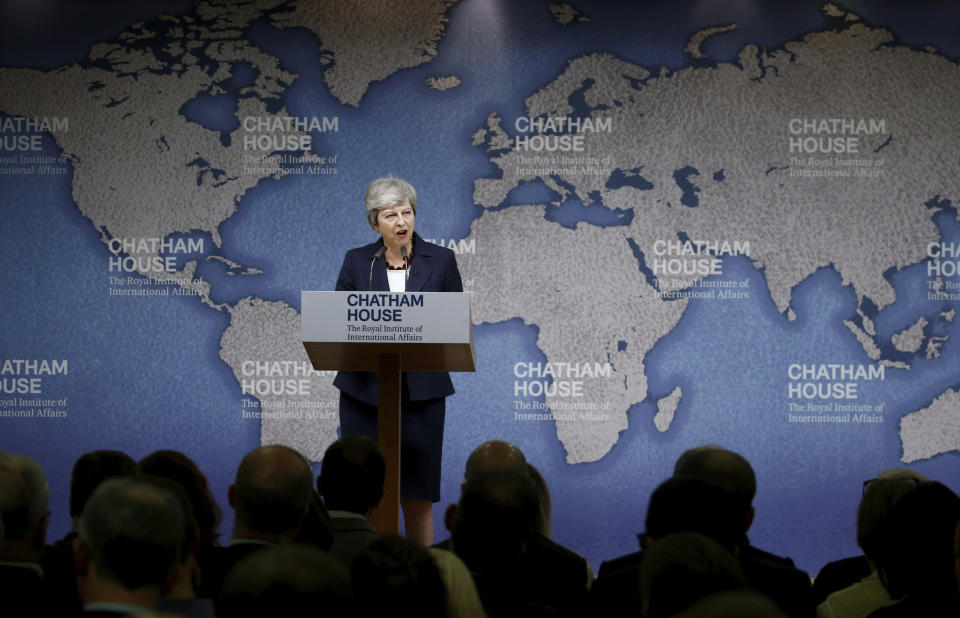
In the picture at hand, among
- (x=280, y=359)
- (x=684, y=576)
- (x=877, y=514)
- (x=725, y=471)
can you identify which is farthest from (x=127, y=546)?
(x=280, y=359)

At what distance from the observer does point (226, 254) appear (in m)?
5.65

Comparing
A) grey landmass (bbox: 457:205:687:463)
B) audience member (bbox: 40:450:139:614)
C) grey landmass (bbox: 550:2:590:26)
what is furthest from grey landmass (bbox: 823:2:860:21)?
audience member (bbox: 40:450:139:614)

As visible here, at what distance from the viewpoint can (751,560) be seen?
2.50m

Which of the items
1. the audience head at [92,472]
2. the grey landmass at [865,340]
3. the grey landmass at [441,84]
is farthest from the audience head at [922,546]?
the grey landmass at [441,84]

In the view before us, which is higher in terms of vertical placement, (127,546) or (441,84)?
(441,84)

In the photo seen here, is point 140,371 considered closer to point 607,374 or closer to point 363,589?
point 607,374

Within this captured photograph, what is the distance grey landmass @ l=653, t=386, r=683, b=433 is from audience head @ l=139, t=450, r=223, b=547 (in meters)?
3.11

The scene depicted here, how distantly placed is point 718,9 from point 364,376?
2.90 metres

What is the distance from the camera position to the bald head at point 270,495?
253cm

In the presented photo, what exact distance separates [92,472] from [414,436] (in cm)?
164

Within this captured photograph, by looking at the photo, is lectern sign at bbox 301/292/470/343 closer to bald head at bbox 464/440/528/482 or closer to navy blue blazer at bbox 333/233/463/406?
bald head at bbox 464/440/528/482

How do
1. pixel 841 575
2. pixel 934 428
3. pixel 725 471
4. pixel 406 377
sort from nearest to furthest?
pixel 725 471, pixel 841 575, pixel 406 377, pixel 934 428

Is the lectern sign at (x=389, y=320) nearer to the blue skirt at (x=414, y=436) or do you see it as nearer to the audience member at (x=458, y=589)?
the blue skirt at (x=414, y=436)

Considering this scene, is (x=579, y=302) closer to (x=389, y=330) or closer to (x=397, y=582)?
(x=389, y=330)
